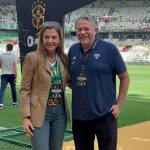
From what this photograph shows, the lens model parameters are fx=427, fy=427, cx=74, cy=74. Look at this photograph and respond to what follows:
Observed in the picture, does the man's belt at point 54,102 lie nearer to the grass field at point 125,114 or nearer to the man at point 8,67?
the grass field at point 125,114

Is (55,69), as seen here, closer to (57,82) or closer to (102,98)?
(57,82)

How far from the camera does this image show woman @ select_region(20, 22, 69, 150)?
3898 millimetres

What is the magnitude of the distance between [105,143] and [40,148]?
612 mm

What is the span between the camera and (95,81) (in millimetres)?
3875

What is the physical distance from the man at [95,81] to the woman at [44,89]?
14 cm

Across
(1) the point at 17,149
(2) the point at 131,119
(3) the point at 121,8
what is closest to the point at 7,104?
(2) the point at 131,119

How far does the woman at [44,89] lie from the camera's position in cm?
390

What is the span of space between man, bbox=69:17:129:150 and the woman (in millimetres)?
140

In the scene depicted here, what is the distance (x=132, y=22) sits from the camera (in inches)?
2501

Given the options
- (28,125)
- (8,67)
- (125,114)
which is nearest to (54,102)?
(28,125)

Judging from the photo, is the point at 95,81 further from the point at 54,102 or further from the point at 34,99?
the point at 34,99

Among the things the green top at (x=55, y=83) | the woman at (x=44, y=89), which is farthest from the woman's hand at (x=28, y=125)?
the green top at (x=55, y=83)

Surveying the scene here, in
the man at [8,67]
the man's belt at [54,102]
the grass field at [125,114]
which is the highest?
the man's belt at [54,102]

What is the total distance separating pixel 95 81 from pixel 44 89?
18.5 inches
